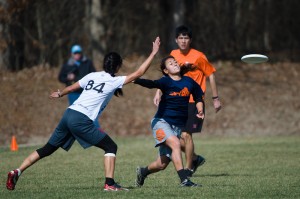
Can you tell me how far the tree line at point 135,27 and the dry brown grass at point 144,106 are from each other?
181 cm

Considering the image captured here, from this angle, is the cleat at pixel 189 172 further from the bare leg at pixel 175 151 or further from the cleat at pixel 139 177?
the bare leg at pixel 175 151

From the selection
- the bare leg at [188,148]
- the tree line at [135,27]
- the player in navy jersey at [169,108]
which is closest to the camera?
the player in navy jersey at [169,108]

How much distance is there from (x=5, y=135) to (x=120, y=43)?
12.6 m

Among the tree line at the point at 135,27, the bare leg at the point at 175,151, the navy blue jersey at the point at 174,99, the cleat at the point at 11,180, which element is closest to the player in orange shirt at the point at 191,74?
the navy blue jersey at the point at 174,99

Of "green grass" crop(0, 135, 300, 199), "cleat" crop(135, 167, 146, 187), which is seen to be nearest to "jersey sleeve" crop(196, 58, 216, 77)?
"green grass" crop(0, 135, 300, 199)

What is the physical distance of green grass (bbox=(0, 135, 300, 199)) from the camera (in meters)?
9.39

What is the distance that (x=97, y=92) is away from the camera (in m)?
9.69

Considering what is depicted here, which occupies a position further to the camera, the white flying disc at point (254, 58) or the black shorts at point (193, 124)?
the black shorts at point (193, 124)

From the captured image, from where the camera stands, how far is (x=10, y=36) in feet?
88.0

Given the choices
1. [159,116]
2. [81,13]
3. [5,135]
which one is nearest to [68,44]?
[81,13]

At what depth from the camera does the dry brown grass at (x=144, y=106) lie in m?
23.0

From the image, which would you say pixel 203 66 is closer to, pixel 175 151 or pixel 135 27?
pixel 175 151

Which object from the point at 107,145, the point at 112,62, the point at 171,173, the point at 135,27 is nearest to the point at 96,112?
the point at 107,145

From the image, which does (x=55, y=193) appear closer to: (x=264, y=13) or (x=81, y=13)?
(x=81, y=13)
